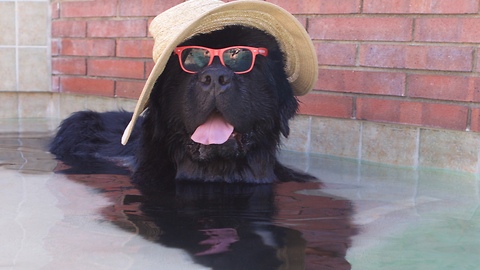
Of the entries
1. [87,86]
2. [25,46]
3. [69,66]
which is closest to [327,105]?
[87,86]

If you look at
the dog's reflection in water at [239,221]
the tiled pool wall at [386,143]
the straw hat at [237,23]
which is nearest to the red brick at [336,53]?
the tiled pool wall at [386,143]

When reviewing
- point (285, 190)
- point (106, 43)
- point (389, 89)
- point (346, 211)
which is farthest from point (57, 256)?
point (106, 43)

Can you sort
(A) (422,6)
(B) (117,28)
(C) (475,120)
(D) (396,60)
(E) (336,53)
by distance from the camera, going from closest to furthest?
1. (C) (475,120)
2. (A) (422,6)
3. (D) (396,60)
4. (E) (336,53)
5. (B) (117,28)

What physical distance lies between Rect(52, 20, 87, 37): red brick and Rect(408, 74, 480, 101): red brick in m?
2.34

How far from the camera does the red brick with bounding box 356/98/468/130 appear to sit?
2.94 metres

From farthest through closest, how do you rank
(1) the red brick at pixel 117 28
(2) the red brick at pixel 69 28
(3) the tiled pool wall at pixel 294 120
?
(2) the red brick at pixel 69 28
(1) the red brick at pixel 117 28
(3) the tiled pool wall at pixel 294 120

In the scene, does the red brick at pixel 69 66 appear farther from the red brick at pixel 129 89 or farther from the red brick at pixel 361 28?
the red brick at pixel 361 28

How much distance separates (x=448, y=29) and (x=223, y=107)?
1.13 m

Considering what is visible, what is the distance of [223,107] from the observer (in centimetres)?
242

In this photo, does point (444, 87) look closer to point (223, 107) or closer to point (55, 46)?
point (223, 107)

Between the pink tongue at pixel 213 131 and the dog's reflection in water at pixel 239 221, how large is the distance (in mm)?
187

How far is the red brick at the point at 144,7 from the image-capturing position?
13.0 feet

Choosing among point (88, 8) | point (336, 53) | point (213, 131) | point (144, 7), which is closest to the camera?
point (213, 131)

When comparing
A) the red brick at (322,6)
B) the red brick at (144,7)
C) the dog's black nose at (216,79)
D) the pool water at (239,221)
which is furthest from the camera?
the red brick at (144,7)
